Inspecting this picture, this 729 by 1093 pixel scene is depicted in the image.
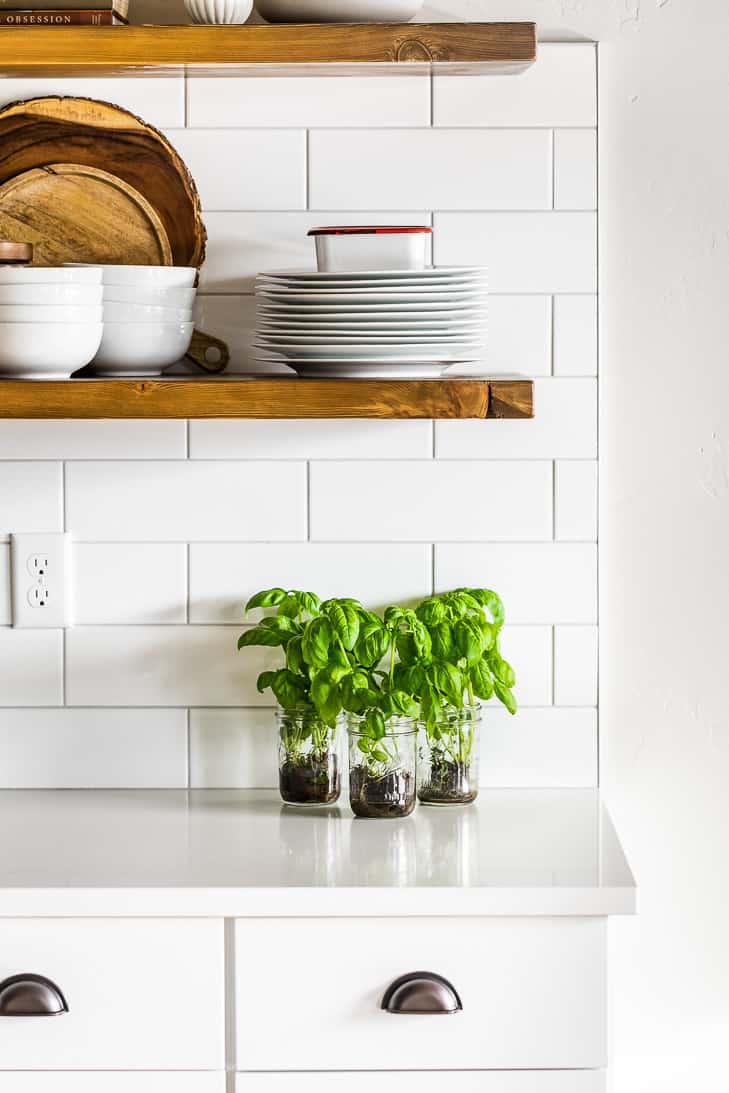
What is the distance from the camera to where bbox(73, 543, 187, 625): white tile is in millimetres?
1607

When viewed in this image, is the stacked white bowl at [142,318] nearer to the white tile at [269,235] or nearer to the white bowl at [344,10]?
the white tile at [269,235]

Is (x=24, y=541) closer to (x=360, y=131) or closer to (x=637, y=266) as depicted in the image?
(x=360, y=131)

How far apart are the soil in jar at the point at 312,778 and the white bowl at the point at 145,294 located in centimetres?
53

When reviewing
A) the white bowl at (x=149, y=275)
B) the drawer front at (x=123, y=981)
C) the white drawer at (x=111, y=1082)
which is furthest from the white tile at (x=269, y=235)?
the white drawer at (x=111, y=1082)

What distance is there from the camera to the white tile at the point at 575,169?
5.14 ft

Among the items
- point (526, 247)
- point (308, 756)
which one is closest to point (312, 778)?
A: point (308, 756)

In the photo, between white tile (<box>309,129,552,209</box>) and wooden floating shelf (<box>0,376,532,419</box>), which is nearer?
wooden floating shelf (<box>0,376,532,419</box>)

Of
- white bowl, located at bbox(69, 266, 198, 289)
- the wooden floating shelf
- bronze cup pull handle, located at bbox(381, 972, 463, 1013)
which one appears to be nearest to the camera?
bronze cup pull handle, located at bbox(381, 972, 463, 1013)

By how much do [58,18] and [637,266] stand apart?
719 millimetres

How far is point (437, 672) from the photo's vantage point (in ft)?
4.64

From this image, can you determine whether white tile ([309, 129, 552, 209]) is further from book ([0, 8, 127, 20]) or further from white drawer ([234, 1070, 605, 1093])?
white drawer ([234, 1070, 605, 1093])

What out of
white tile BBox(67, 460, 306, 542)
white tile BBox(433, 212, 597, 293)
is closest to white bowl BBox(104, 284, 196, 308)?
white tile BBox(67, 460, 306, 542)

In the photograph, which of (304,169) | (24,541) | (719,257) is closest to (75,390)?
(24,541)

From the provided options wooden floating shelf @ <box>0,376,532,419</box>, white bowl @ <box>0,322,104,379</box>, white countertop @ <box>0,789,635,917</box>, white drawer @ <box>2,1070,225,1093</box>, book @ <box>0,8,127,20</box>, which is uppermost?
book @ <box>0,8,127,20</box>
